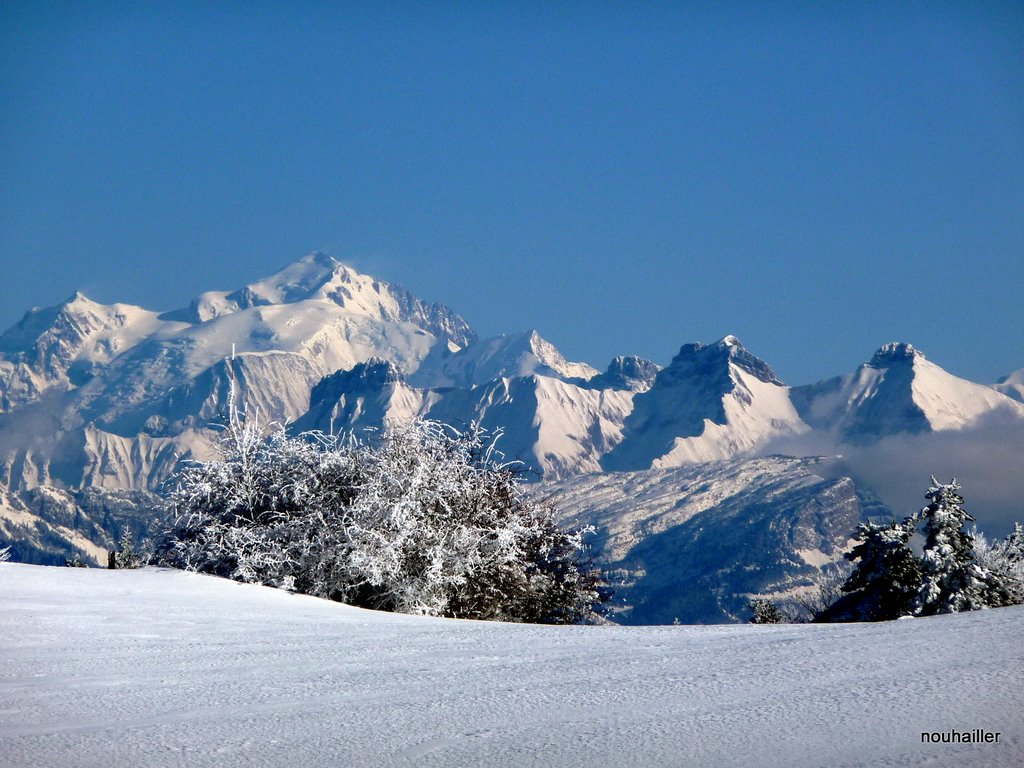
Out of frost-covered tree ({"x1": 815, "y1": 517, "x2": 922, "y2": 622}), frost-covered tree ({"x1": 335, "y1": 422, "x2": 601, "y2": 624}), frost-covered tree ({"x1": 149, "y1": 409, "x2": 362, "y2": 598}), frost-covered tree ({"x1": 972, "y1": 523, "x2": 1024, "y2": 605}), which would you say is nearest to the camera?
frost-covered tree ({"x1": 335, "y1": 422, "x2": 601, "y2": 624})

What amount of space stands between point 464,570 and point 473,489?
2.56 metres

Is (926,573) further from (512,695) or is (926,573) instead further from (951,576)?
(512,695)

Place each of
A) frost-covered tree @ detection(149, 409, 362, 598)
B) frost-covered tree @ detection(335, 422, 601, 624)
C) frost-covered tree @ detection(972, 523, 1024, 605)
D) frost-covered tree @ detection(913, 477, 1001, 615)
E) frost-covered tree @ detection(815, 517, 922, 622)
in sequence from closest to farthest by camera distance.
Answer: frost-covered tree @ detection(335, 422, 601, 624) < frost-covered tree @ detection(149, 409, 362, 598) < frost-covered tree @ detection(913, 477, 1001, 615) < frost-covered tree @ detection(815, 517, 922, 622) < frost-covered tree @ detection(972, 523, 1024, 605)

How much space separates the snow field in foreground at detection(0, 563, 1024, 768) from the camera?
7.73m

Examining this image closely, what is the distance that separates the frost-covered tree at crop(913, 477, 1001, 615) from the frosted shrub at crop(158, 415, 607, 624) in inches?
490

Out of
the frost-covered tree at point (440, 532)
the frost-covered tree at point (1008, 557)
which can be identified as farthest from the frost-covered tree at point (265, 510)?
the frost-covered tree at point (1008, 557)

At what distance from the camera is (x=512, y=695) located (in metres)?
9.45

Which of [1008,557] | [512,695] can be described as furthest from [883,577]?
[512,695]

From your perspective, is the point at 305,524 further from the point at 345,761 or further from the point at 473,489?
the point at 345,761

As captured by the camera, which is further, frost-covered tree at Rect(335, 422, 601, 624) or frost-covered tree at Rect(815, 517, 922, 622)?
frost-covered tree at Rect(815, 517, 922, 622)

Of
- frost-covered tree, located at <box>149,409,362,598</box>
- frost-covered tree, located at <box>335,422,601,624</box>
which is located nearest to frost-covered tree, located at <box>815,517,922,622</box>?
frost-covered tree, located at <box>335,422,601,624</box>

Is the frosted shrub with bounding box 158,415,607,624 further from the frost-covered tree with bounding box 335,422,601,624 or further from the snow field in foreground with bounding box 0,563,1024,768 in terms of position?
the snow field in foreground with bounding box 0,563,1024,768

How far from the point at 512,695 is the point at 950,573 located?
28.4 meters

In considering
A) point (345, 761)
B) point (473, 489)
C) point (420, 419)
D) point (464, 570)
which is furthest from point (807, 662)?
point (420, 419)
